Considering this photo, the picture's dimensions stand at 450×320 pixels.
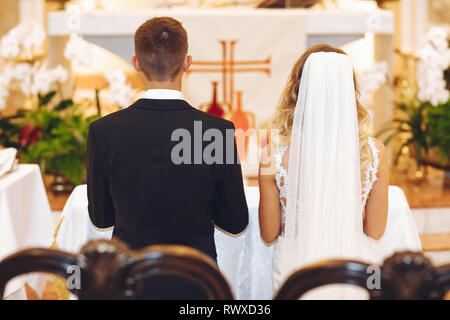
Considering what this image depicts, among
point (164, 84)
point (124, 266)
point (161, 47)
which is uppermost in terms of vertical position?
point (161, 47)

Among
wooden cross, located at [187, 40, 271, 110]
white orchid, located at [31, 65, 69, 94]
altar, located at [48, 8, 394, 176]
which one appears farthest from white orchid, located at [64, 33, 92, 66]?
wooden cross, located at [187, 40, 271, 110]

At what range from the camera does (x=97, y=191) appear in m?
2.12

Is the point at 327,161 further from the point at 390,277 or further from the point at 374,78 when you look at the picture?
the point at 374,78

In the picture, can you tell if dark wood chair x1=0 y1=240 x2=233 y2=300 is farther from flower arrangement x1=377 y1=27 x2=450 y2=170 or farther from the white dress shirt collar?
flower arrangement x1=377 y1=27 x2=450 y2=170

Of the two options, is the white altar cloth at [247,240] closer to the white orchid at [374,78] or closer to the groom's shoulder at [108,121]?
the groom's shoulder at [108,121]

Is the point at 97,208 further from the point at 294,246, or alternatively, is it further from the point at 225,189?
the point at 294,246

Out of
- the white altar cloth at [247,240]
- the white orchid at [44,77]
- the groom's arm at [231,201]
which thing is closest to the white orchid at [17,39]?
the white orchid at [44,77]

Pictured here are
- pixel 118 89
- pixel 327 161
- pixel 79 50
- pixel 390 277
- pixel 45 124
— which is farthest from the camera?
pixel 45 124

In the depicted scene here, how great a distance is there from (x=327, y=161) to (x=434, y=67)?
3.31 meters

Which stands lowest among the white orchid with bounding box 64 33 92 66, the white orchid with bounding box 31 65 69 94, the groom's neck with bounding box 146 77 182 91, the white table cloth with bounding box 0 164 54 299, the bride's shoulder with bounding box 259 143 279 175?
the white table cloth with bounding box 0 164 54 299

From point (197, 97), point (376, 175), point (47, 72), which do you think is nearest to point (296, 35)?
point (197, 97)

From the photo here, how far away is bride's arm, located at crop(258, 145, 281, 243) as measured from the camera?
7.81 feet

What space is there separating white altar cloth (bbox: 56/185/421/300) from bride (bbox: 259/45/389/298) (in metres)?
0.45

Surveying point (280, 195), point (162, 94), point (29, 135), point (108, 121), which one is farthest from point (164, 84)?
Result: point (29, 135)
